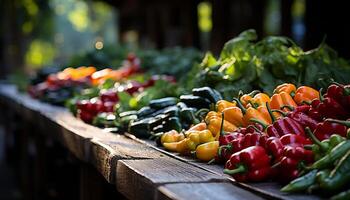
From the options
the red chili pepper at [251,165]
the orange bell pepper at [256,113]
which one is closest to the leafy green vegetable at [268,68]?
the orange bell pepper at [256,113]

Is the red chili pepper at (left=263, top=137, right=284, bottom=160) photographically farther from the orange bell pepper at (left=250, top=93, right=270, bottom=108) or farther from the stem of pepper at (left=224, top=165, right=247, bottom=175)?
the orange bell pepper at (left=250, top=93, right=270, bottom=108)

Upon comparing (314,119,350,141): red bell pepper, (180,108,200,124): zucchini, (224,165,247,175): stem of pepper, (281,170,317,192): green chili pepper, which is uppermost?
(314,119,350,141): red bell pepper

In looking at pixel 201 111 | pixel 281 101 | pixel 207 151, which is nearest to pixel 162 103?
pixel 201 111

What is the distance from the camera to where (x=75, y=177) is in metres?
8.50

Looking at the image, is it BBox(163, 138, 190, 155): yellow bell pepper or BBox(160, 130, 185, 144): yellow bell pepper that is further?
BBox(160, 130, 185, 144): yellow bell pepper

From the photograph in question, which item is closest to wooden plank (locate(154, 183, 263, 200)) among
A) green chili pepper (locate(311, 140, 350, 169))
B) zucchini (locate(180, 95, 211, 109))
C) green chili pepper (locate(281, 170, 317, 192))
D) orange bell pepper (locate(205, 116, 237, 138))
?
green chili pepper (locate(281, 170, 317, 192))

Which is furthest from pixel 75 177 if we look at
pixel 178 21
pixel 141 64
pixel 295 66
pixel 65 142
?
pixel 178 21

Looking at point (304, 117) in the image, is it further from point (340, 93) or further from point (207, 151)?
point (207, 151)

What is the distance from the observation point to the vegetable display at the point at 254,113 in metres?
2.80

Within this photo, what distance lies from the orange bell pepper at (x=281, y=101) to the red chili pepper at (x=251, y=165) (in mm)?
797

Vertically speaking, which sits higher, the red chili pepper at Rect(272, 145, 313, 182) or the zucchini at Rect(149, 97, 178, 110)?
the red chili pepper at Rect(272, 145, 313, 182)

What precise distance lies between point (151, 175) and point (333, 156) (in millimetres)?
731

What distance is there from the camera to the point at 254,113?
11.9 ft

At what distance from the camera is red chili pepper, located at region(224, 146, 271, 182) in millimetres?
2900
